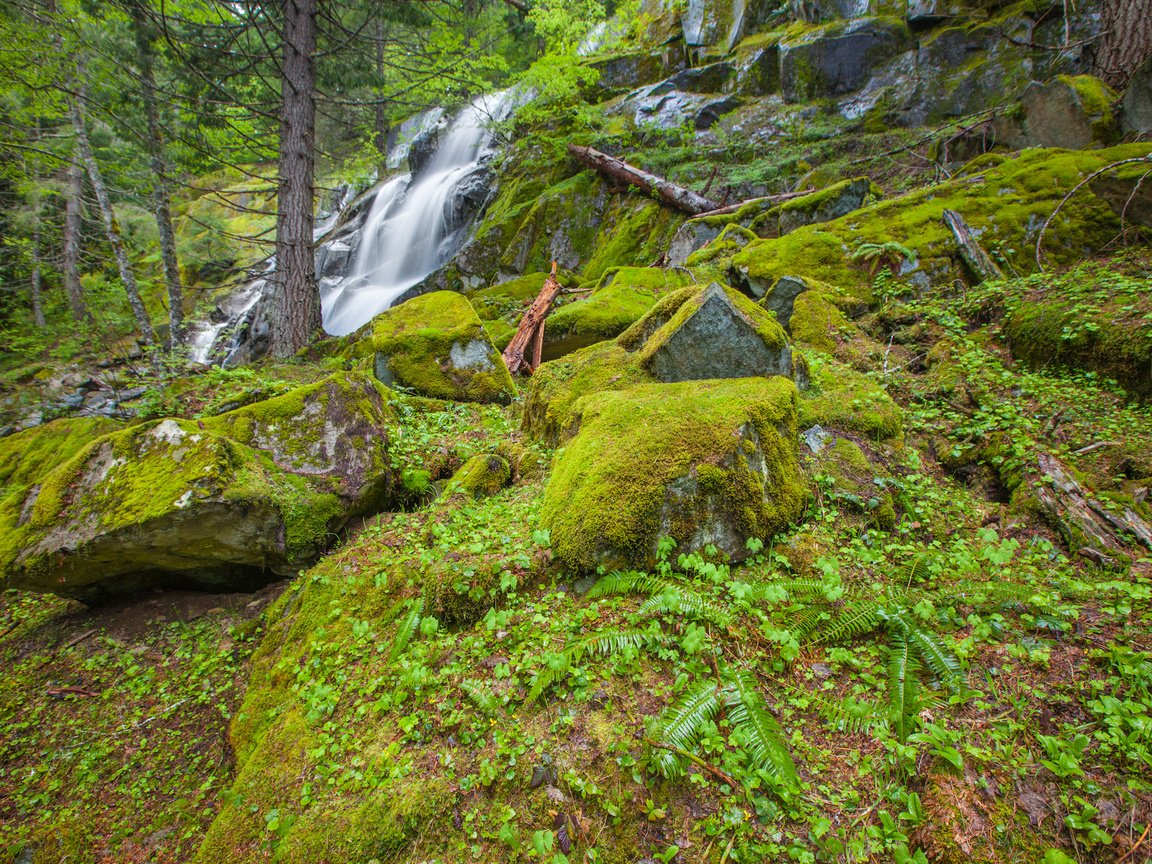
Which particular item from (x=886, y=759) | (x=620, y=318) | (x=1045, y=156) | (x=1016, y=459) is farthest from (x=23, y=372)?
(x=1045, y=156)

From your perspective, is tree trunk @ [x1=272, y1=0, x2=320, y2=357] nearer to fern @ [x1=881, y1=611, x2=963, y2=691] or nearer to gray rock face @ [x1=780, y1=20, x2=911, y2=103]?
fern @ [x1=881, y1=611, x2=963, y2=691]

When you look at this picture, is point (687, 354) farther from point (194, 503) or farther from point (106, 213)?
point (106, 213)

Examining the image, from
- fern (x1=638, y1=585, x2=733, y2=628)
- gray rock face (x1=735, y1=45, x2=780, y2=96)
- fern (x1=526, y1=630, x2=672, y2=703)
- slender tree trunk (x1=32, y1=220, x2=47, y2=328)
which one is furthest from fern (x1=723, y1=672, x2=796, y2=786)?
slender tree trunk (x1=32, y1=220, x2=47, y2=328)

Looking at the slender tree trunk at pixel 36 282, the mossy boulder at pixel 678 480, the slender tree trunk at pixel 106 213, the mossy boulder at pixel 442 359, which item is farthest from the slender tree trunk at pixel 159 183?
the mossy boulder at pixel 678 480

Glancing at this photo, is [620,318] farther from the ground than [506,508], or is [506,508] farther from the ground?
[620,318]

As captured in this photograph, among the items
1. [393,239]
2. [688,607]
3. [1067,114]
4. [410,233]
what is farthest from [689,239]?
[393,239]

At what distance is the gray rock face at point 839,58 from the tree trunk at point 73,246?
21286 mm

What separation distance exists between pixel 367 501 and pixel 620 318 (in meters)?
4.81

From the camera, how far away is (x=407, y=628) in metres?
2.78

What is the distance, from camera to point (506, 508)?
150 inches

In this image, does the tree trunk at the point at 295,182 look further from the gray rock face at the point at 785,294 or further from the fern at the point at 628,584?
the fern at the point at 628,584

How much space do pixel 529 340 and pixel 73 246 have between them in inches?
634

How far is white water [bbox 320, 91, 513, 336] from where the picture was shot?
1700 centimetres

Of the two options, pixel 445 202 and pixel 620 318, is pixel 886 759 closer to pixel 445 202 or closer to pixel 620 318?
pixel 620 318
